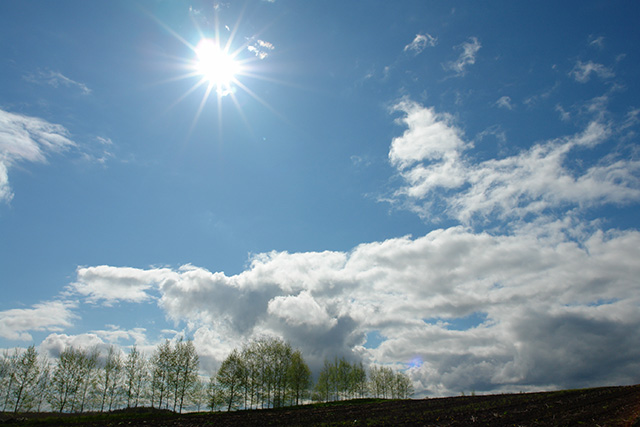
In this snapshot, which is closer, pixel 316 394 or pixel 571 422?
pixel 571 422

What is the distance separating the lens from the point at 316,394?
347ft

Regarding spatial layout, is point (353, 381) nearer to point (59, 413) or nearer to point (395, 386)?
point (395, 386)

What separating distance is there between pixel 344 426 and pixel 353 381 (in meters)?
84.0

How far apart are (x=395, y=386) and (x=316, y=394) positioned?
121 ft

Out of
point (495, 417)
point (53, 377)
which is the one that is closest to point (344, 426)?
point (495, 417)

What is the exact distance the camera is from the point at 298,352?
99.3 meters

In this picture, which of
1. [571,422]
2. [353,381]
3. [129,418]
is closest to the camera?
[571,422]

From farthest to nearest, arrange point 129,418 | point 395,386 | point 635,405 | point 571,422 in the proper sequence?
point 395,386
point 129,418
point 635,405
point 571,422

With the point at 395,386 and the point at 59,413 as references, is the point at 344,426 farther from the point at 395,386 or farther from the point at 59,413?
the point at 395,386

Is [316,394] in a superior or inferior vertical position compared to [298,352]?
inferior

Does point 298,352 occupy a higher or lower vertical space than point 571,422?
higher

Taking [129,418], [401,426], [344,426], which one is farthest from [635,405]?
[129,418]

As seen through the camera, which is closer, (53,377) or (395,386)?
(53,377)

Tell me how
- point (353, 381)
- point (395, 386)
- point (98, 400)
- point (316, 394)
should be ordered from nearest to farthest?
point (98, 400) → point (316, 394) → point (353, 381) → point (395, 386)
